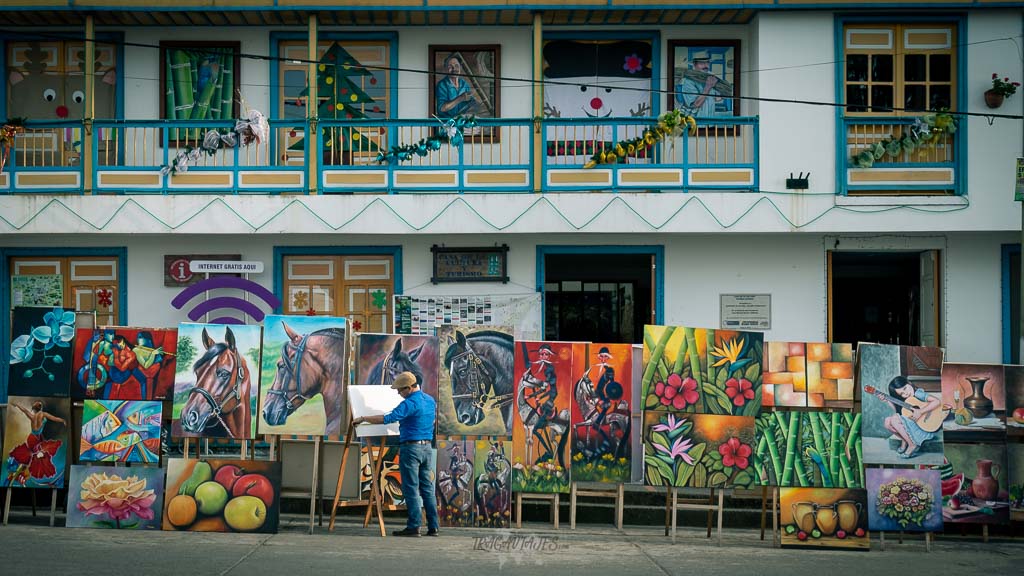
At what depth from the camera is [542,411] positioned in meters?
12.1

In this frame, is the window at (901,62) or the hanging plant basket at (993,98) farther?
the window at (901,62)

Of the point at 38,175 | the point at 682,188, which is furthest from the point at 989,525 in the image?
the point at 38,175

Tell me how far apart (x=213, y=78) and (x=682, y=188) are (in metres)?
7.12

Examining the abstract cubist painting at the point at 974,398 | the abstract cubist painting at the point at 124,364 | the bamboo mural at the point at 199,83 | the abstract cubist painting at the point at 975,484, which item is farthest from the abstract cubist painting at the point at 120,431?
the abstract cubist painting at the point at 974,398

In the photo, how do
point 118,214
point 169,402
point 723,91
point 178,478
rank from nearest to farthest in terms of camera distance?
point 178,478
point 169,402
point 118,214
point 723,91

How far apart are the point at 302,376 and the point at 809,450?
5.25m

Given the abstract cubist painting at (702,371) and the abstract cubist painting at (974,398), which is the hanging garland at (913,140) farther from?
the abstract cubist painting at (702,371)

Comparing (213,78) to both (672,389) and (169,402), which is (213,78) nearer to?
(169,402)

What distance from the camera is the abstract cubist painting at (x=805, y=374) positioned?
12.0 m

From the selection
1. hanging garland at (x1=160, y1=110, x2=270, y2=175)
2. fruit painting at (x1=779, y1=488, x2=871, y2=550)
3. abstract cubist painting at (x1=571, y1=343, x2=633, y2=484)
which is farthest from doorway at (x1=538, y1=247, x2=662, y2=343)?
fruit painting at (x1=779, y1=488, x2=871, y2=550)

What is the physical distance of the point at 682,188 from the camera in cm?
1583

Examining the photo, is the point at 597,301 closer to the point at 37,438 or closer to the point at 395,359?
the point at 395,359

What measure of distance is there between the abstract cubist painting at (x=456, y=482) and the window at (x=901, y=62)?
7.97 meters

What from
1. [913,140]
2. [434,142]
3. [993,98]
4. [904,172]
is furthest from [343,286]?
[993,98]
